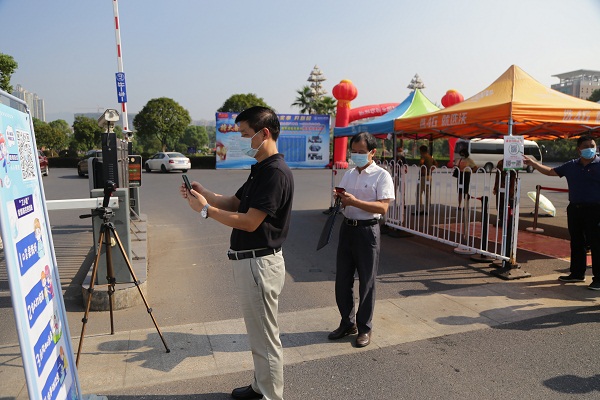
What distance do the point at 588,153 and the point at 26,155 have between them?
608 cm

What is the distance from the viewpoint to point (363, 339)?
3924 mm

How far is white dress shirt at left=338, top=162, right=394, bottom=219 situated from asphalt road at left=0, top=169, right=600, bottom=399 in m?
1.24

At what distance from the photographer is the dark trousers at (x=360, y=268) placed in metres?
3.92

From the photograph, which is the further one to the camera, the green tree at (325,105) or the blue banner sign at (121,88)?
the green tree at (325,105)

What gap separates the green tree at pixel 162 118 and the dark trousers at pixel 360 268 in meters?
37.1

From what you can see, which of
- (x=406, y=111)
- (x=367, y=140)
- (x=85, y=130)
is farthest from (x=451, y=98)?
(x=85, y=130)

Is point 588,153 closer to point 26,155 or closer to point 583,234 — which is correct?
point 583,234

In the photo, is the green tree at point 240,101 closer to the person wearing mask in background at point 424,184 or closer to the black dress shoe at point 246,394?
the person wearing mask in background at point 424,184

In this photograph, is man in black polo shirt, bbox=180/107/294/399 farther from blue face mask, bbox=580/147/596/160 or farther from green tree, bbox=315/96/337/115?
green tree, bbox=315/96/337/115

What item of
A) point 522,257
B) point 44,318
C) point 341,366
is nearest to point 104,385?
point 44,318

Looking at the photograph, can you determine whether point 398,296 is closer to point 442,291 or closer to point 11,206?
point 442,291

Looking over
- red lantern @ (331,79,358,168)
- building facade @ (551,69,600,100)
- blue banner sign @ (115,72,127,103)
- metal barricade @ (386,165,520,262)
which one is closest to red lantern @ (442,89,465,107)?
red lantern @ (331,79,358,168)

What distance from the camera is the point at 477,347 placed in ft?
12.9

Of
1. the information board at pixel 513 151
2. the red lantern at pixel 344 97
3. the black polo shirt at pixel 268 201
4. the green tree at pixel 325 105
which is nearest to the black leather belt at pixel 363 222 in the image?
the black polo shirt at pixel 268 201
